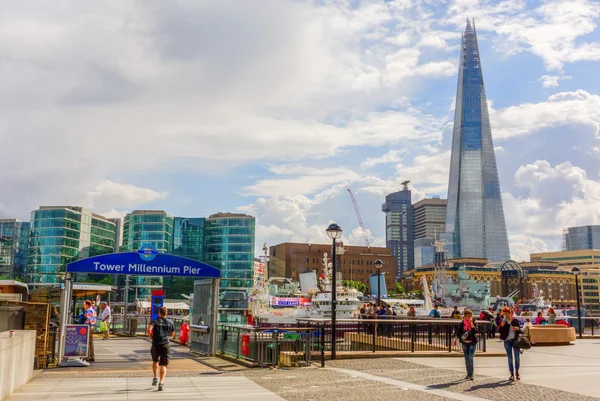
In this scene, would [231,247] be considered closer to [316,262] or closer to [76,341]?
[316,262]

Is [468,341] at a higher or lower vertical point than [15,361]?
higher

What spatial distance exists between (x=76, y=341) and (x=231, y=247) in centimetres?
15348

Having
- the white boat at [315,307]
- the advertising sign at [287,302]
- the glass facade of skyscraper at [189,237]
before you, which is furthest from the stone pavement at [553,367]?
the glass facade of skyscraper at [189,237]

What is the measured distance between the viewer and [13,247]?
616ft

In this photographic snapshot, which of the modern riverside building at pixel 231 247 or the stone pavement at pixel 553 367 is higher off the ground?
the modern riverside building at pixel 231 247

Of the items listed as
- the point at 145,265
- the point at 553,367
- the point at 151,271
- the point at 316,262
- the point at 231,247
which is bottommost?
the point at 553,367

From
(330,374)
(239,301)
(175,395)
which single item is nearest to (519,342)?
(330,374)

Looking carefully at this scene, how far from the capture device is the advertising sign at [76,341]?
18.1 meters

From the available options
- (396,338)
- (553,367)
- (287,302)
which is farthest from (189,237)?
(553,367)

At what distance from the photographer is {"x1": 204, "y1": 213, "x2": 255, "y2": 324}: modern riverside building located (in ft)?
543

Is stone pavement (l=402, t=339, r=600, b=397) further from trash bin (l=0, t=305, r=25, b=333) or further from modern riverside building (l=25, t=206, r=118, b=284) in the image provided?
modern riverside building (l=25, t=206, r=118, b=284)

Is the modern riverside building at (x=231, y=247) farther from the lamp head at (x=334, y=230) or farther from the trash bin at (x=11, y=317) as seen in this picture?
the trash bin at (x=11, y=317)

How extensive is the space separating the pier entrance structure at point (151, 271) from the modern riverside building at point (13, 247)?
17108 centimetres

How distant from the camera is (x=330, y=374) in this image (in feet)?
53.5
